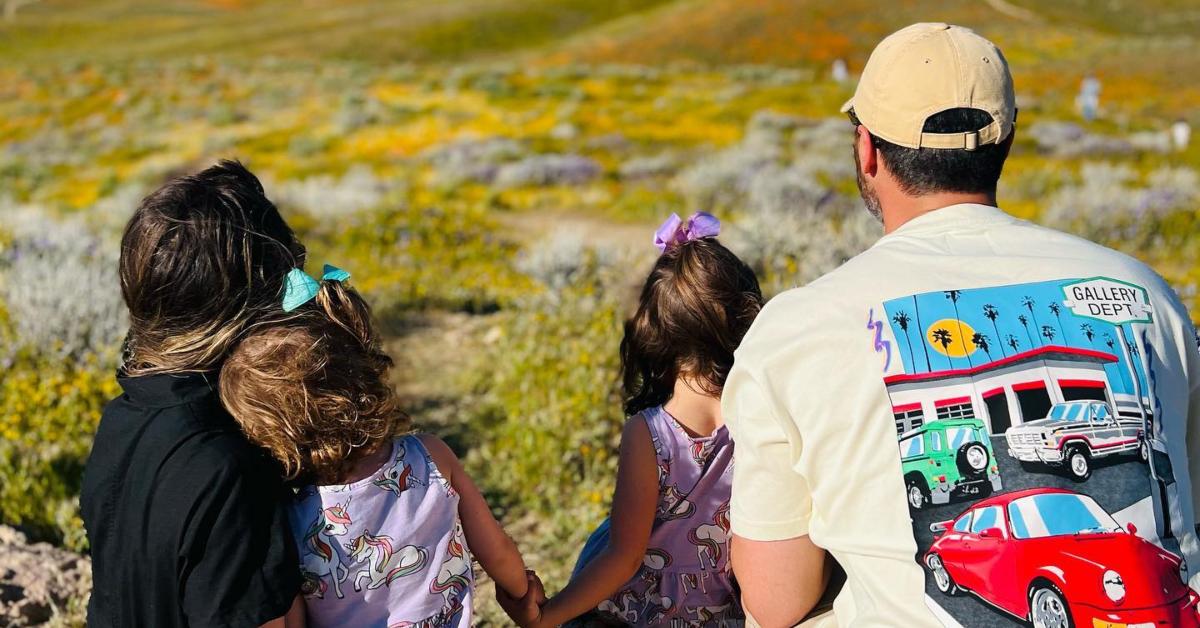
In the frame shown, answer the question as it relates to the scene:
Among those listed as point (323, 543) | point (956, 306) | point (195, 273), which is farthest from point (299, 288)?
point (956, 306)

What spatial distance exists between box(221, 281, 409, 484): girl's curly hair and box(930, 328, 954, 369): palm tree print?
118cm

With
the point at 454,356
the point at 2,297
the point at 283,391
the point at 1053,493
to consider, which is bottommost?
the point at 454,356

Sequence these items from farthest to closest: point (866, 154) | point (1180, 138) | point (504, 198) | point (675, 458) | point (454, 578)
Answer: point (1180, 138), point (504, 198), point (675, 458), point (454, 578), point (866, 154)

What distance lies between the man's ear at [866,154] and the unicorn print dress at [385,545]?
1.17m

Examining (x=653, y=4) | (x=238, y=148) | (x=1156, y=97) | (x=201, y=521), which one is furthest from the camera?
(x=653, y=4)

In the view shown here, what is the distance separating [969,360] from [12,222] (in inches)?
395

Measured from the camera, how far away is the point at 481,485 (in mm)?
4797

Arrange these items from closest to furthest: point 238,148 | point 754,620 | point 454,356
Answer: point 754,620
point 454,356
point 238,148

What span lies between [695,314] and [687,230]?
10.9 inches

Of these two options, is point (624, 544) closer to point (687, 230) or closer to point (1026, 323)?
point (687, 230)

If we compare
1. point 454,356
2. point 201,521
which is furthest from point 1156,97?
point 201,521

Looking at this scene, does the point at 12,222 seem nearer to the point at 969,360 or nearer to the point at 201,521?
the point at 201,521

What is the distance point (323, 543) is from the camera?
2221 mm

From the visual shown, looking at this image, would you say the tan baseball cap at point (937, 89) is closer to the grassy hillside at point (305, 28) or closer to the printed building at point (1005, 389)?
the printed building at point (1005, 389)
